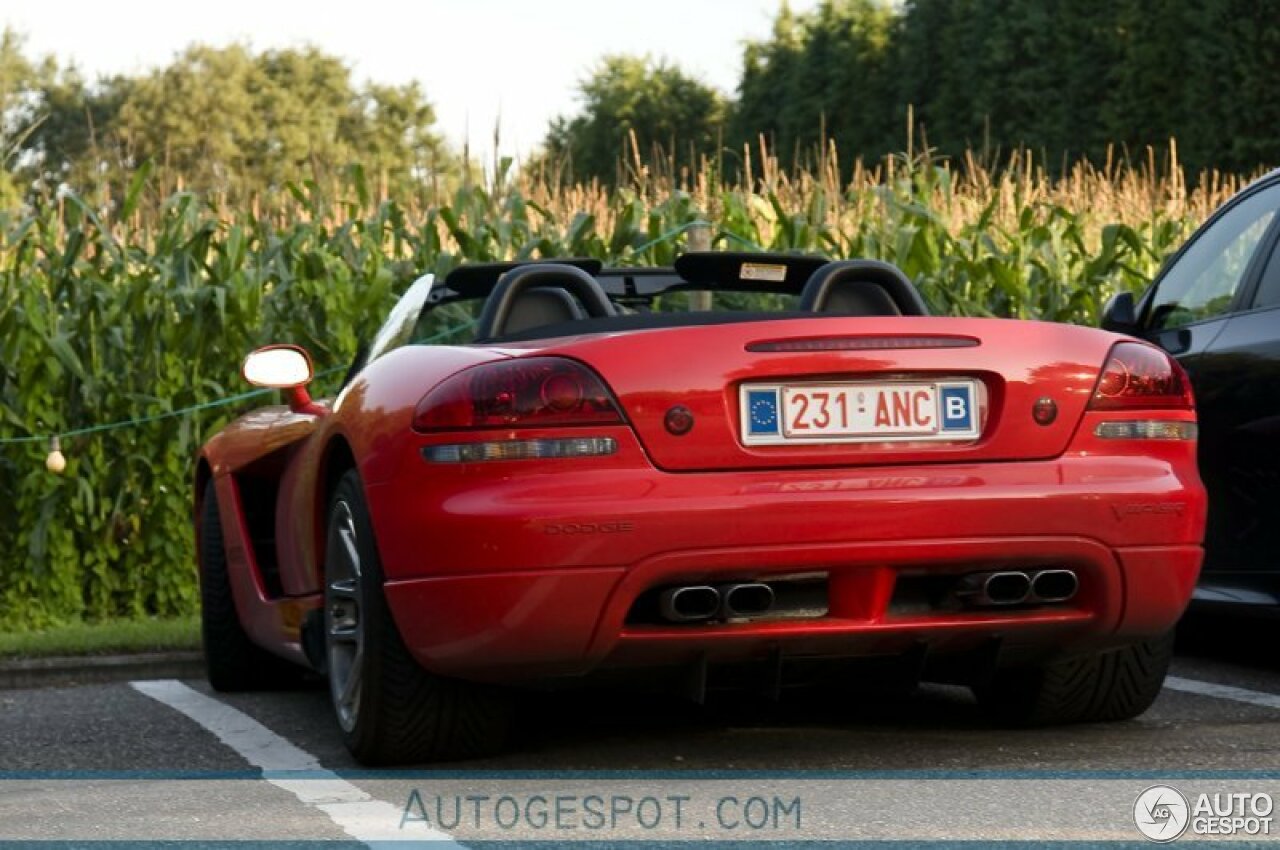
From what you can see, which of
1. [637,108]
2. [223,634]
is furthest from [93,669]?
[637,108]

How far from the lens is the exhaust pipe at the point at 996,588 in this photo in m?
5.14

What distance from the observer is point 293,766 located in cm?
568

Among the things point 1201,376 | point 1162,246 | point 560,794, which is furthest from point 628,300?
point 1162,246

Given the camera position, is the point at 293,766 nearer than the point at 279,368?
Yes

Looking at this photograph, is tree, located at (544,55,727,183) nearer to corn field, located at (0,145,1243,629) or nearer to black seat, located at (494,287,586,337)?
corn field, located at (0,145,1243,629)

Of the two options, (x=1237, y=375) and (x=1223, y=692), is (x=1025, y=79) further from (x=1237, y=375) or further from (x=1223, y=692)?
(x=1223, y=692)

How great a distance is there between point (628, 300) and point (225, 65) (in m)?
84.3

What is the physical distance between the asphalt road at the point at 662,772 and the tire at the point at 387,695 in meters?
0.07

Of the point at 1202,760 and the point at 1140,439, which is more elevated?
the point at 1140,439

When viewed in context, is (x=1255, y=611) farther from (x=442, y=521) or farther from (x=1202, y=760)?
(x=442, y=521)

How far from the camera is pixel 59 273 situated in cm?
1076

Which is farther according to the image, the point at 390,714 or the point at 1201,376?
the point at 1201,376

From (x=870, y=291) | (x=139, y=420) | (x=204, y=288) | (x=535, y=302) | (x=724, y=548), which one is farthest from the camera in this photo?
(x=204, y=288)

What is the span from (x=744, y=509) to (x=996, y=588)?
0.68 m
